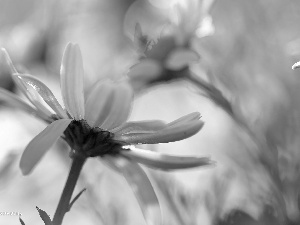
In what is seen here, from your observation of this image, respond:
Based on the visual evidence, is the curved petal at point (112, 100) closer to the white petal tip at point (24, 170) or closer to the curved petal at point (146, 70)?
the white petal tip at point (24, 170)

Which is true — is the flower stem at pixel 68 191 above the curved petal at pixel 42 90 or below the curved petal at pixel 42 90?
below

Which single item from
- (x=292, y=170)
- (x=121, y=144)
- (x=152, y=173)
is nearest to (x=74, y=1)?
(x=152, y=173)

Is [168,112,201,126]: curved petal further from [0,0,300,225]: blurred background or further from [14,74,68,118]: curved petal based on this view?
[0,0,300,225]: blurred background

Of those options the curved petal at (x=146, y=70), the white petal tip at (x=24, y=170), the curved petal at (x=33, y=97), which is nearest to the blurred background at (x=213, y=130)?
the curved petal at (x=146, y=70)

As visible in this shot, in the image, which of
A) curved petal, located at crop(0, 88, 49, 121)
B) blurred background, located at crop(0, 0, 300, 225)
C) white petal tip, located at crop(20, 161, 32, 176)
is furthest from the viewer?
blurred background, located at crop(0, 0, 300, 225)

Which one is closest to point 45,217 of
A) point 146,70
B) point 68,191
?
point 68,191

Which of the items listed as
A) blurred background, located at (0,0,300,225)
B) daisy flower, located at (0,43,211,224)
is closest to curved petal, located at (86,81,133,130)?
daisy flower, located at (0,43,211,224)
